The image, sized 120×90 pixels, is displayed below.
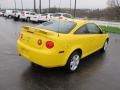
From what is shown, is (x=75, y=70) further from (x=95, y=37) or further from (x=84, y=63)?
(x=95, y=37)

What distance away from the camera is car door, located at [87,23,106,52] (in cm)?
851

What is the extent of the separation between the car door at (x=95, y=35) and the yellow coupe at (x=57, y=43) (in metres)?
0.09

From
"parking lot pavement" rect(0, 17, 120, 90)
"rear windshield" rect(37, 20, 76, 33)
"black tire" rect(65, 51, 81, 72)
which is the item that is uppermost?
"rear windshield" rect(37, 20, 76, 33)

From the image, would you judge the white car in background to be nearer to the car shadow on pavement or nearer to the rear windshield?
the rear windshield

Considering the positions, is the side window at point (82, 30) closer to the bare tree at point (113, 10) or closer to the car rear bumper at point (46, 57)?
the car rear bumper at point (46, 57)

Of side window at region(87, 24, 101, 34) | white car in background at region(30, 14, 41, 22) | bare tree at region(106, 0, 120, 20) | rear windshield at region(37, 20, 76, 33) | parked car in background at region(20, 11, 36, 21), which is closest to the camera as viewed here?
rear windshield at region(37, 20, 76, 33)

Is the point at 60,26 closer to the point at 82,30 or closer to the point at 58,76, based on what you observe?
the point at 82,30

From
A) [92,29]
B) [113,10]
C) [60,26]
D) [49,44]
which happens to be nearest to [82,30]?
[60,26]

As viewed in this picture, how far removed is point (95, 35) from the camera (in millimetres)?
8719

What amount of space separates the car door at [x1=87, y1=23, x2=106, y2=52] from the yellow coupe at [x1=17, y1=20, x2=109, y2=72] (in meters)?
0.09

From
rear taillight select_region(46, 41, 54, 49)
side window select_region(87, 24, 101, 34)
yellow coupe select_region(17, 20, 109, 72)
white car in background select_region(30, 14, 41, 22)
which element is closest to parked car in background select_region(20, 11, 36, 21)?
white car in background select_region(30, 14, 41, 22)

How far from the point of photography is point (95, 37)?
28.7ft

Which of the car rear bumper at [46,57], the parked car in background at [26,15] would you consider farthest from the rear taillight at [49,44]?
the parked car in background at [26,15]

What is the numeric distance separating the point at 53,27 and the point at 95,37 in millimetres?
1867
